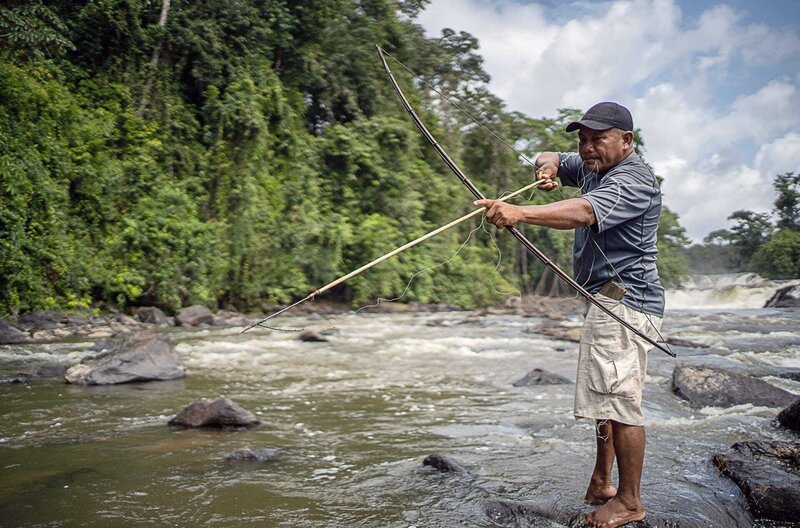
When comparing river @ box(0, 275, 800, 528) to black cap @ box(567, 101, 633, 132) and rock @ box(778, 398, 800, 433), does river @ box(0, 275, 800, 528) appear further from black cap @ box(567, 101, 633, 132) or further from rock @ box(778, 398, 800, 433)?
black cap @ box(567, 101, 633, 132)

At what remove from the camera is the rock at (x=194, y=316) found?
13.0 meters

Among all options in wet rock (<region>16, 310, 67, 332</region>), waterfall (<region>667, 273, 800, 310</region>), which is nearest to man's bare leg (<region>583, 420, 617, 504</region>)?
wet rock (<region>16, 310, 67, 332</region>)

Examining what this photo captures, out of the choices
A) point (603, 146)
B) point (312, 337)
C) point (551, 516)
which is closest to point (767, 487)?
point (551, 516)

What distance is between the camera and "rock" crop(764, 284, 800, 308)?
75.2 feet

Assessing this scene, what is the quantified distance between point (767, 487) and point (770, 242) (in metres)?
42.6

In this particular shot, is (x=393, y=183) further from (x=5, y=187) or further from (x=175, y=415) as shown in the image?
(x=175, y=415)

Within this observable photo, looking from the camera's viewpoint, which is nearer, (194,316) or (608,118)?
(608,118)

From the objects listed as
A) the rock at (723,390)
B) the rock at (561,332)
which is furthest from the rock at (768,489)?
the rock at (561,332)

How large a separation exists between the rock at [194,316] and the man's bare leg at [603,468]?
1137 cm

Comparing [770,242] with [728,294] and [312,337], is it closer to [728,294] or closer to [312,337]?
[728,294]

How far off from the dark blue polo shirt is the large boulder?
1037 mm

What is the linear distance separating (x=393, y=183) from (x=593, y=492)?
19.5 meters

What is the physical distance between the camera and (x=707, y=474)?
11.6ft

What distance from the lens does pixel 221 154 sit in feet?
55.9
